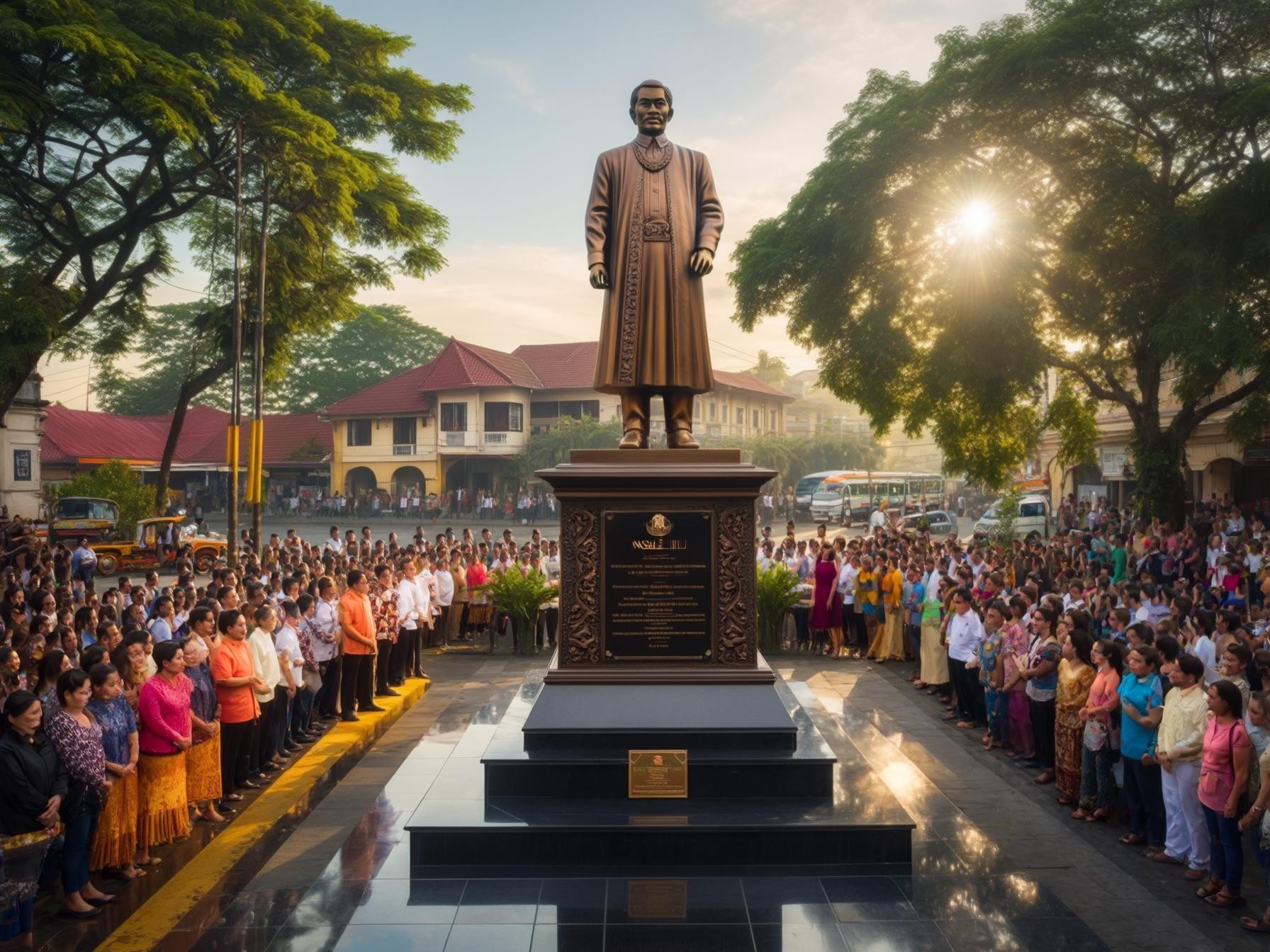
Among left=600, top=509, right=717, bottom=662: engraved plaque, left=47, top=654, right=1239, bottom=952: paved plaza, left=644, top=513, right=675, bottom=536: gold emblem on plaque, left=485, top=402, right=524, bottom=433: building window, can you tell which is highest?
left=485, top=402, right=524, bottom=433: building window

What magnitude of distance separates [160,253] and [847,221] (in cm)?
1735

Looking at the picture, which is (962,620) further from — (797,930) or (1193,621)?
(797,930)

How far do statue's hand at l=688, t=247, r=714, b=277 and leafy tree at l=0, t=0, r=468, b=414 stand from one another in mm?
15790

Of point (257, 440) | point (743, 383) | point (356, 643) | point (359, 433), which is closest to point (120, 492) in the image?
point (257, 440)

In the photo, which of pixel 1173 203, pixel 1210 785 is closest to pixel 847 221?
pixel 1173 203

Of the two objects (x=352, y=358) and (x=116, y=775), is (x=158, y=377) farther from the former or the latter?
(x=116, y=775)

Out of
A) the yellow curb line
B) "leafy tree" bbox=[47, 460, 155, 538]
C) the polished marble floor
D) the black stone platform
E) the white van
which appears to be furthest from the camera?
the white van

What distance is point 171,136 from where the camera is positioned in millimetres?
23016

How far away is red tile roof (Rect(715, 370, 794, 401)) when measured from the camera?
5447 cm

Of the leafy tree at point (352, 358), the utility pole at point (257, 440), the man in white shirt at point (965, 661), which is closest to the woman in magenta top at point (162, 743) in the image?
the man in white shirt at point (965, 661)

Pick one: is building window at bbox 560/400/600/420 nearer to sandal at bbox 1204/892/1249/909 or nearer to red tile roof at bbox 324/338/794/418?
red tile roof at bbox 324/338/794/418

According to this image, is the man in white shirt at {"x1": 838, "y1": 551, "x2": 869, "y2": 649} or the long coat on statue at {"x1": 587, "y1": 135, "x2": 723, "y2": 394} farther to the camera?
the man in white shirt at {"x1": 838, "y1": 551, "x2": 869, "y2": 649}

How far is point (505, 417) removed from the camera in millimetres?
49781

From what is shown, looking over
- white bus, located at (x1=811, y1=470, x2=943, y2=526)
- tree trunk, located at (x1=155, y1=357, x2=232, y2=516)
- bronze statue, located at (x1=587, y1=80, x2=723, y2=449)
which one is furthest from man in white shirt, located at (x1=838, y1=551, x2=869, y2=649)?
white bus, located at (x1=811, y1=470, x2=943, y2=526)
